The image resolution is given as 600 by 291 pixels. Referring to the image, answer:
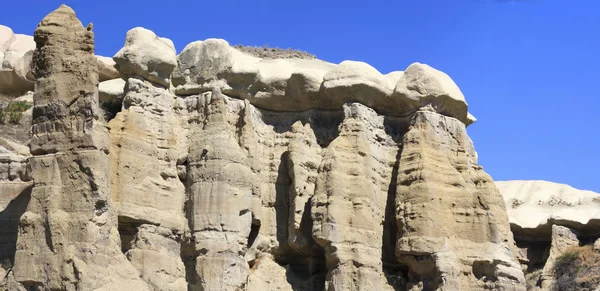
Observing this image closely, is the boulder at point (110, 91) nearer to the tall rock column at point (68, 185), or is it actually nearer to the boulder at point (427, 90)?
the tall rock column at point (68, 185)

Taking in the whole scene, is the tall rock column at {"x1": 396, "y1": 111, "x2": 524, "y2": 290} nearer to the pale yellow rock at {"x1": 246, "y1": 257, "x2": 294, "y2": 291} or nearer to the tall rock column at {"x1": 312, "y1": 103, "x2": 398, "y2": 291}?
the tall rock column at {"x1": 312, "y1": 103, "x2": 398, "y2": 291}

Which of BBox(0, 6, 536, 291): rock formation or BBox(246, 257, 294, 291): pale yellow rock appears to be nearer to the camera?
BBox(0, 6, 536, 291): rock formation

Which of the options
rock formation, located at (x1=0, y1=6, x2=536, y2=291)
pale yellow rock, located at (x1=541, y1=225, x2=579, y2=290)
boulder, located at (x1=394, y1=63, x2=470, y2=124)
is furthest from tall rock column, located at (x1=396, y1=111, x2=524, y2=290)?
pale yellow rock, located at (x1=541, y1=225, x2=579, y2=290)

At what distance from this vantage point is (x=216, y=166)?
91.6 ft

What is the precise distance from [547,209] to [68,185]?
22546 mm

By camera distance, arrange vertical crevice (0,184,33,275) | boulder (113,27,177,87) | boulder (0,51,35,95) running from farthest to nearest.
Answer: boulder (0,51,35,95) → boulder (113,27,177,87) → vertical crevice (0,184,33,275)

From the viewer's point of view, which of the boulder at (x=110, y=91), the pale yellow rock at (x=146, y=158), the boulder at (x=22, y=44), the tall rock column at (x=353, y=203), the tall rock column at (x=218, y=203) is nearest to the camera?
the pale yellow rock at (x=146, y=158)

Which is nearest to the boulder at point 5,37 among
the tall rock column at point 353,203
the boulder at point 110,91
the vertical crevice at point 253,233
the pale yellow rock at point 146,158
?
the boulder at point 110,91

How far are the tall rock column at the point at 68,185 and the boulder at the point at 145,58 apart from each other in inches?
143

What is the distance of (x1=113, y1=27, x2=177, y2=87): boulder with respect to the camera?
2791cm

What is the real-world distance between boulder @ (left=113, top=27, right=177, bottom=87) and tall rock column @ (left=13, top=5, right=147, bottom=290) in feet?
11.9

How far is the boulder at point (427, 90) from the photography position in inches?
1229

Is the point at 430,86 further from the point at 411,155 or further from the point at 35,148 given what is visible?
the point at 35,148

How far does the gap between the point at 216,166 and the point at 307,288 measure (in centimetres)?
404
